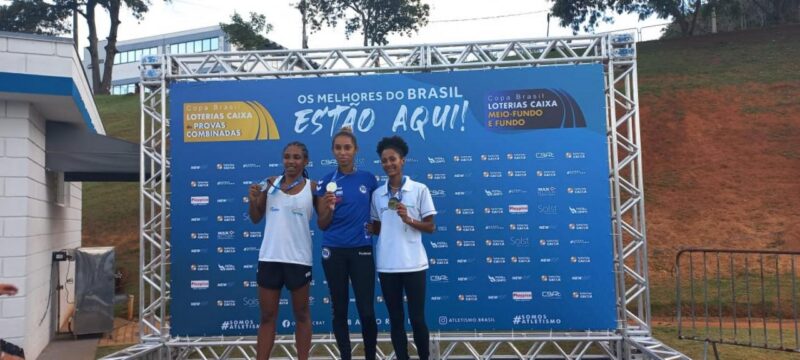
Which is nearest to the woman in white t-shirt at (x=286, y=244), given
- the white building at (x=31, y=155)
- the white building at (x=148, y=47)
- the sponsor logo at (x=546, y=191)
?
the sponsor logo at (x=546, y=191)

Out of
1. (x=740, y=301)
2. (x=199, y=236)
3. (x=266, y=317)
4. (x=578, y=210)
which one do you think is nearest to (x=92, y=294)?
(x=199, y=236)

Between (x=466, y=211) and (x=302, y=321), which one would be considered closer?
(x=302, y=321)

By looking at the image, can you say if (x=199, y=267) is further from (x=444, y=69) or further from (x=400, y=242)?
(x=444, y=69)

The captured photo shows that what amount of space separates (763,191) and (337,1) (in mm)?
22458

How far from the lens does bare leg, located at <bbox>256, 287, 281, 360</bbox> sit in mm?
3861

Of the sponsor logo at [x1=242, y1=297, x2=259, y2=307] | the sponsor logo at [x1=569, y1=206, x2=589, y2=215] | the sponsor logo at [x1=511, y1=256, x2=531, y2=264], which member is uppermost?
the sponsor logo at [x1=569, y1=206, x2=589, y2=215]

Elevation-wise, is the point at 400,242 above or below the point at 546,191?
below

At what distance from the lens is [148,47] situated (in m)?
46.4

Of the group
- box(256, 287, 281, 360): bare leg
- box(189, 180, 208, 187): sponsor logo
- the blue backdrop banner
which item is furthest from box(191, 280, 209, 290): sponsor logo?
box(256, 287, 281, 360): bare leg

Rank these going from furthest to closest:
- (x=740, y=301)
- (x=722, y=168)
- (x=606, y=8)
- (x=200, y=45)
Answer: (x=200, y=45) → (x=606, y=8) → (x=722, y=168) → (x=740, y=301)

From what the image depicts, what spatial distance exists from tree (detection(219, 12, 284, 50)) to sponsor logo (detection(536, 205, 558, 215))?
2291 cm

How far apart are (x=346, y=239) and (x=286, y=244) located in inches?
15.3

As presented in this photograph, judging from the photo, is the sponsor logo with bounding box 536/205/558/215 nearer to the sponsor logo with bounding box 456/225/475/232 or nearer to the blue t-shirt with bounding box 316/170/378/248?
the sponsor logo with bounding box 456/225/475/232

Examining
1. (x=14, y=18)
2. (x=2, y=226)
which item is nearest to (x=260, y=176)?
(x=2, y=226)
